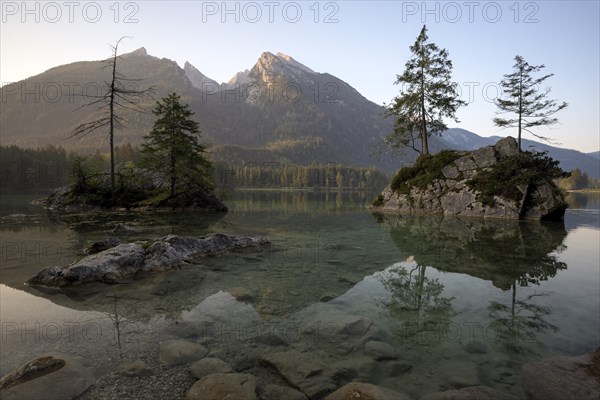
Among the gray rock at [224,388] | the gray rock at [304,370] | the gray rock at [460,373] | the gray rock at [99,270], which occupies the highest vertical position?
the gray rock at [99,270]

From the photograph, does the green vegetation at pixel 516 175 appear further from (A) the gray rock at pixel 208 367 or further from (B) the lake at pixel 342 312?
(A) the gray rock at pixel 208 367

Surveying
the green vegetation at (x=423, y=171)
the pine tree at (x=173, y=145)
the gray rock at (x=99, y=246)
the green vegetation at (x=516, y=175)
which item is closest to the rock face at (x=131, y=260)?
the gray rock at (x=99, y=246)

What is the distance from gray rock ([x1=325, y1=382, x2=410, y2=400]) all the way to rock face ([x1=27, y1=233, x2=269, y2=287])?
8.82m

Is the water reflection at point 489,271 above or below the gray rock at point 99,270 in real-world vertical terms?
below

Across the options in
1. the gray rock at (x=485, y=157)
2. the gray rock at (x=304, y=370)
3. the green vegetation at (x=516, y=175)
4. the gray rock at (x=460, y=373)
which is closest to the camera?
the gray rock at (x=304, y=370)

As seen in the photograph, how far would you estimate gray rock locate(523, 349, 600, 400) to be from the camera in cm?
484

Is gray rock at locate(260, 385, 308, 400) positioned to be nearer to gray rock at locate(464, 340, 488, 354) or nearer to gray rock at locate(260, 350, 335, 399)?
gray rock at locate(260, 350, 335, 399)

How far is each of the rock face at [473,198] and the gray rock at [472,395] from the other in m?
30.3

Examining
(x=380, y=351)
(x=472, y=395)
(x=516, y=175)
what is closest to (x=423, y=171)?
(x=516, y=175)

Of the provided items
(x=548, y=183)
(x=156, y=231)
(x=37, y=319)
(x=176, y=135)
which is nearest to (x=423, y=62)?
(x=548, y=183)

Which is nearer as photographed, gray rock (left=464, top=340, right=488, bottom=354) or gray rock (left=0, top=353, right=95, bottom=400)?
gray rock (left=0, top=353, right=95, bottom=400)

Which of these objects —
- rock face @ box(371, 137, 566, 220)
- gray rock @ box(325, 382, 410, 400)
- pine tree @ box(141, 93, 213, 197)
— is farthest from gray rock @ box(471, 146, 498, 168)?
gray rock @ box(325, 382, 410, 400)

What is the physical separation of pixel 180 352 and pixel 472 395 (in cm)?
497

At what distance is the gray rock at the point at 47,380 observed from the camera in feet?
15.5
